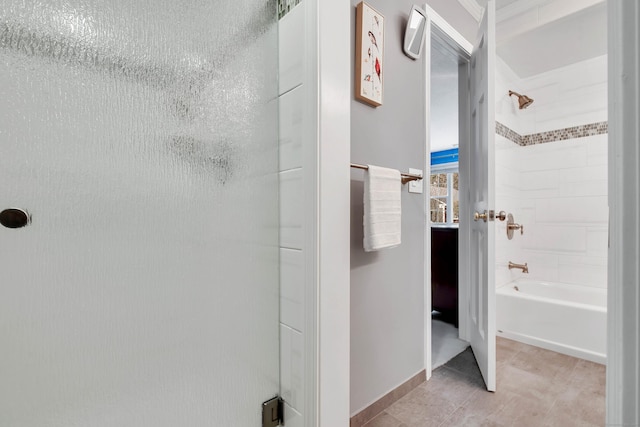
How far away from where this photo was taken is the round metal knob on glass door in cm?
63

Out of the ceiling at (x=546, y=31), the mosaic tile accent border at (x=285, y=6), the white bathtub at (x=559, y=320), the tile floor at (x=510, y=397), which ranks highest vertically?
the ceiling at (x=546, y=31)

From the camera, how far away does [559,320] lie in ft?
6.95

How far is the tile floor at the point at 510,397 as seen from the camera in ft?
4.46

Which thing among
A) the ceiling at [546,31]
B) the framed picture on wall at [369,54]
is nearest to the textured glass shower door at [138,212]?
the framed picture on wall at [369,54]

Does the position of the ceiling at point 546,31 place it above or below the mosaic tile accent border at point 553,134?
above

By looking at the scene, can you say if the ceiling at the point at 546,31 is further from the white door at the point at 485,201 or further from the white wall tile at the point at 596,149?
the white wall tile at the point at 596,149

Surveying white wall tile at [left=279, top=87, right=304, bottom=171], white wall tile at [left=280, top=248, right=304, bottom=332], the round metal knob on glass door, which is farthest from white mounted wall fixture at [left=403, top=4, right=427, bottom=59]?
the round metal knob on glass door

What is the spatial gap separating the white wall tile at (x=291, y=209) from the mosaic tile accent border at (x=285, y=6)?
578 millimetres

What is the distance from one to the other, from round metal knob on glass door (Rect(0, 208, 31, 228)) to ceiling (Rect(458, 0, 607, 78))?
2567 mm

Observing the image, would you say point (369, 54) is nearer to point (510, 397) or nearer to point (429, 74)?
point (429, 74)

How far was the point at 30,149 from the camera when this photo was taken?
65 centimetres

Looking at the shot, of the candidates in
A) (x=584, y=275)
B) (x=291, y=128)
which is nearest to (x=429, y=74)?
(x=291, y=128)

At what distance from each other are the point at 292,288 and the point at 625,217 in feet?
2.82

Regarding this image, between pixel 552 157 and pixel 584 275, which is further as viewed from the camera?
pixel 552 157
